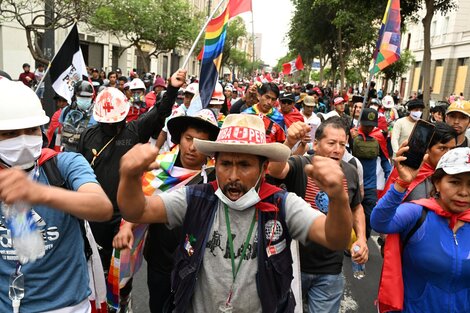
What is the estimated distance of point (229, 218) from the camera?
2.18 m

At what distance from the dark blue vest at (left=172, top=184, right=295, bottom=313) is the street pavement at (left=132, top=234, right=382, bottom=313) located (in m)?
2.43

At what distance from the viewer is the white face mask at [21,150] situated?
80.7 inches

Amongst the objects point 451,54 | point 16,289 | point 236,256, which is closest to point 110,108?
point 16,289

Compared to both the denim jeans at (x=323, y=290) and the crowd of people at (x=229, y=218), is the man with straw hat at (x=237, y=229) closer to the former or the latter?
the crowd of people at (x=229, y=218)

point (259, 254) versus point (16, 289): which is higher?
point (259, 254)

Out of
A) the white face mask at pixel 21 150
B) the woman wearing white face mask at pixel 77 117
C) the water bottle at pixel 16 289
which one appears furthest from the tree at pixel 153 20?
the water bottle at pixel 16 289

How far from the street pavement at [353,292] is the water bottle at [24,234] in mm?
2411

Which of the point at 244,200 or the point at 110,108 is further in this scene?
the point at 110,108

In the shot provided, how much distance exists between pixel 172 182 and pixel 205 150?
1.12 metres

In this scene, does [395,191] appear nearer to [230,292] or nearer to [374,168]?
[230,292]

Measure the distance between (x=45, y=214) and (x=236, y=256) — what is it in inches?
36.8

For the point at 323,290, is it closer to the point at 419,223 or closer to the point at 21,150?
the point at 419,223

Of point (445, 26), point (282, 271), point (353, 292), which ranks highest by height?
point (445, 26)

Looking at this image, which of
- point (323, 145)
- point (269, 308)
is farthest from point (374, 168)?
point (269, 308)
